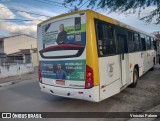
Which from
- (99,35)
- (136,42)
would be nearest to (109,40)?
(99,35)

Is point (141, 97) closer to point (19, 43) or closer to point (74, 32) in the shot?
point (74, 32)

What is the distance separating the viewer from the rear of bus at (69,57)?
5828 mm

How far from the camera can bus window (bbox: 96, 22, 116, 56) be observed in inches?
239

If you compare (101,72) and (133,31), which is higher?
(133,31)

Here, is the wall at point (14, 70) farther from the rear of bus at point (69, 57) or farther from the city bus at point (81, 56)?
the rear of bus at point (69, 57)

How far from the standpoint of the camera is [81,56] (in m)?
5.95

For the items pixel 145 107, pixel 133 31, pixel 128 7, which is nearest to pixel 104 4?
pixel 128 7

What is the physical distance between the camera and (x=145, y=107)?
668 cm

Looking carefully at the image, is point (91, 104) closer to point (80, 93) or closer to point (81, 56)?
point (80, 93)

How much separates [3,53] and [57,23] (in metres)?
38.5

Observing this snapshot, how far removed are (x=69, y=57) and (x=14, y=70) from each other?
16.2m

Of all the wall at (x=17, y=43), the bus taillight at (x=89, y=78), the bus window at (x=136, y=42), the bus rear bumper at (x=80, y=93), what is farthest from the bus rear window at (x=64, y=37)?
the wall at (x=17, y=43)

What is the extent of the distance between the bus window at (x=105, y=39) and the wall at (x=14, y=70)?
15334mm

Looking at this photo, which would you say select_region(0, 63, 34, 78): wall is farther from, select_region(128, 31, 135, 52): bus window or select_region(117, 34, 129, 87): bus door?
select_region(117, 34, 129, 87): bus door
